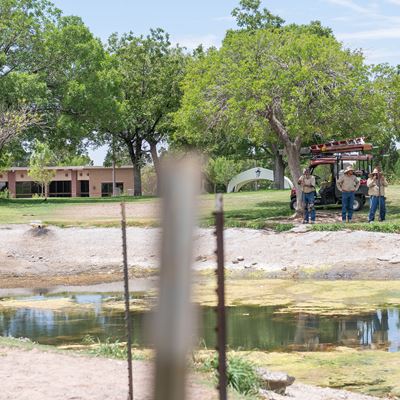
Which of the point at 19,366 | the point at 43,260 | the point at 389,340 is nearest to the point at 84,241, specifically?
the point at 43,260

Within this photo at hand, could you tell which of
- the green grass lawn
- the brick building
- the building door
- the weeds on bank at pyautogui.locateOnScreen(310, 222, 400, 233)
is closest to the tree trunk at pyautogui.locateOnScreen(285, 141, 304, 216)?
the green grass lawn

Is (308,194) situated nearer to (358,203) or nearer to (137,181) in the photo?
(358,203)

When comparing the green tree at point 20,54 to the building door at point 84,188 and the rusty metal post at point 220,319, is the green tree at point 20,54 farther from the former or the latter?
the rusty metal post at point 220,319

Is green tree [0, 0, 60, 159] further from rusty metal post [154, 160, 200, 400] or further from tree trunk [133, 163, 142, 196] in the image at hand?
rusty metal post [154, 160, 200, 400]

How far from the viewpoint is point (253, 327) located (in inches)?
572

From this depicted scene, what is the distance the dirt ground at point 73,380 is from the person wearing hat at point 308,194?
1733 centimetres

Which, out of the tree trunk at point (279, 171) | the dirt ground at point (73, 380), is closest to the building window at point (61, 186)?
the tree trunk at point (279, 171)

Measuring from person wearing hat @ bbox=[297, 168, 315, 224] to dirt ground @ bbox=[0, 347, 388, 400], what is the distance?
1733 centimetres

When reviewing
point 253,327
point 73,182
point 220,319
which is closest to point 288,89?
point 253,327

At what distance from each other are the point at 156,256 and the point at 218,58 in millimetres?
28859

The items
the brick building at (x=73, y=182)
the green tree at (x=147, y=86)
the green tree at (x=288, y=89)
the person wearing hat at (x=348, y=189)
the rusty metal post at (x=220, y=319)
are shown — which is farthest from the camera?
the brick building at (x=73, y=182)

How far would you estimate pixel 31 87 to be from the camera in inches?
1740

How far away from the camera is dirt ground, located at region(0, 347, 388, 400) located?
7.99 metres

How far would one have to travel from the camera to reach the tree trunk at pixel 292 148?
2925 cm
